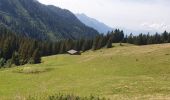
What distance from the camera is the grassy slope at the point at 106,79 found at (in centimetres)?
4375

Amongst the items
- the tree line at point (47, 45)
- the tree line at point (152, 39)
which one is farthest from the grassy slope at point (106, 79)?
the tree line at point (152, 39)

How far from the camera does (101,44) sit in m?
169

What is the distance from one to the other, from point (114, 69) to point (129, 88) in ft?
84.3

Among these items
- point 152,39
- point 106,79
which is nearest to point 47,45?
point 152,39

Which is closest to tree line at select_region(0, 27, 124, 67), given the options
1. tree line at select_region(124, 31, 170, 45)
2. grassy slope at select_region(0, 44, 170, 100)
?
tree line at select_region(124, 31, 170, 45)

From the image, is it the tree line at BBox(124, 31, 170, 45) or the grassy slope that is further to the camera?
the tree line at BBox(124, 31, 170, 45)

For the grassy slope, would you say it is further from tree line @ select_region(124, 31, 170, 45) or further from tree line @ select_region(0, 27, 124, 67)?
tree line @ select_region(124, 31, 170, 45)

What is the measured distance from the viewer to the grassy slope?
144 feet

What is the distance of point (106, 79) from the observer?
188 ft

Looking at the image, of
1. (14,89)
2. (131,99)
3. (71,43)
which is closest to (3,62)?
(71,43)

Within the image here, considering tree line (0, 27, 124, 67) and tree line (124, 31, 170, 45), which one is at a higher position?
tree line (124, 31, 170, 45)

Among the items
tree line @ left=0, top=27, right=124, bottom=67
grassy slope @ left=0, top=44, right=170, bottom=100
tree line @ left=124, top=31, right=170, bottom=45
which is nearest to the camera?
grassy slope @ left=0, top=44, right=170, bottom=100

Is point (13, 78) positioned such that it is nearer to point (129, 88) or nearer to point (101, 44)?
point (129, 88)

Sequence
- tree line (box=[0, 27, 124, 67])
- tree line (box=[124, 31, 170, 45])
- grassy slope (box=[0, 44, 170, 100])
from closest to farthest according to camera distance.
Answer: grassy slope (box=[0, 44, 170, 100]) → tree line (box=[0, 27, 124, 67]) → tree line (box=[124, 31, 170, 45])
